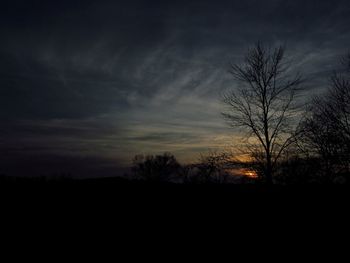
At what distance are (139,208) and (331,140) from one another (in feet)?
58.9

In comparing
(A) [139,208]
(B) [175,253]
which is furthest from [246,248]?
(A) [139,208]

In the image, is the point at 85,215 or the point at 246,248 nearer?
the point at 246,248

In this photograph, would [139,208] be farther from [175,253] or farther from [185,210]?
[175,253]

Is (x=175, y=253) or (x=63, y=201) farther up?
(x=63, y=201)

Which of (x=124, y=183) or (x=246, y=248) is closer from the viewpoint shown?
(x=246, y=248)

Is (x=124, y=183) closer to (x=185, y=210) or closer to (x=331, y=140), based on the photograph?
(x=185, y=210)

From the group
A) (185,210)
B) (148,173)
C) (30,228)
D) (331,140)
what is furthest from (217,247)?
(148,173)

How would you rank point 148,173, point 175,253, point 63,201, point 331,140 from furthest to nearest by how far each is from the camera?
point 148,173 < point 331,140 < point 63,201 < point 175,253

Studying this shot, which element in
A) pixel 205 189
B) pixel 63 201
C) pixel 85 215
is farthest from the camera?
pixel 205 189

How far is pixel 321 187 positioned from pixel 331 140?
14.1 metres

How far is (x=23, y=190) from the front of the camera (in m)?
6.23

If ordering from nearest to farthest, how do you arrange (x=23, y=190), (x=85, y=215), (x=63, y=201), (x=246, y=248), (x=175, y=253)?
(x=175, y=253) → (x=246, y=248) → (x=85, y=215) → (x=63, y=201) → (x=23, y=190)

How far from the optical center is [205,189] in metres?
7.41

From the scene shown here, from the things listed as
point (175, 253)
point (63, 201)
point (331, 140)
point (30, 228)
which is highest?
point (331, 140)
